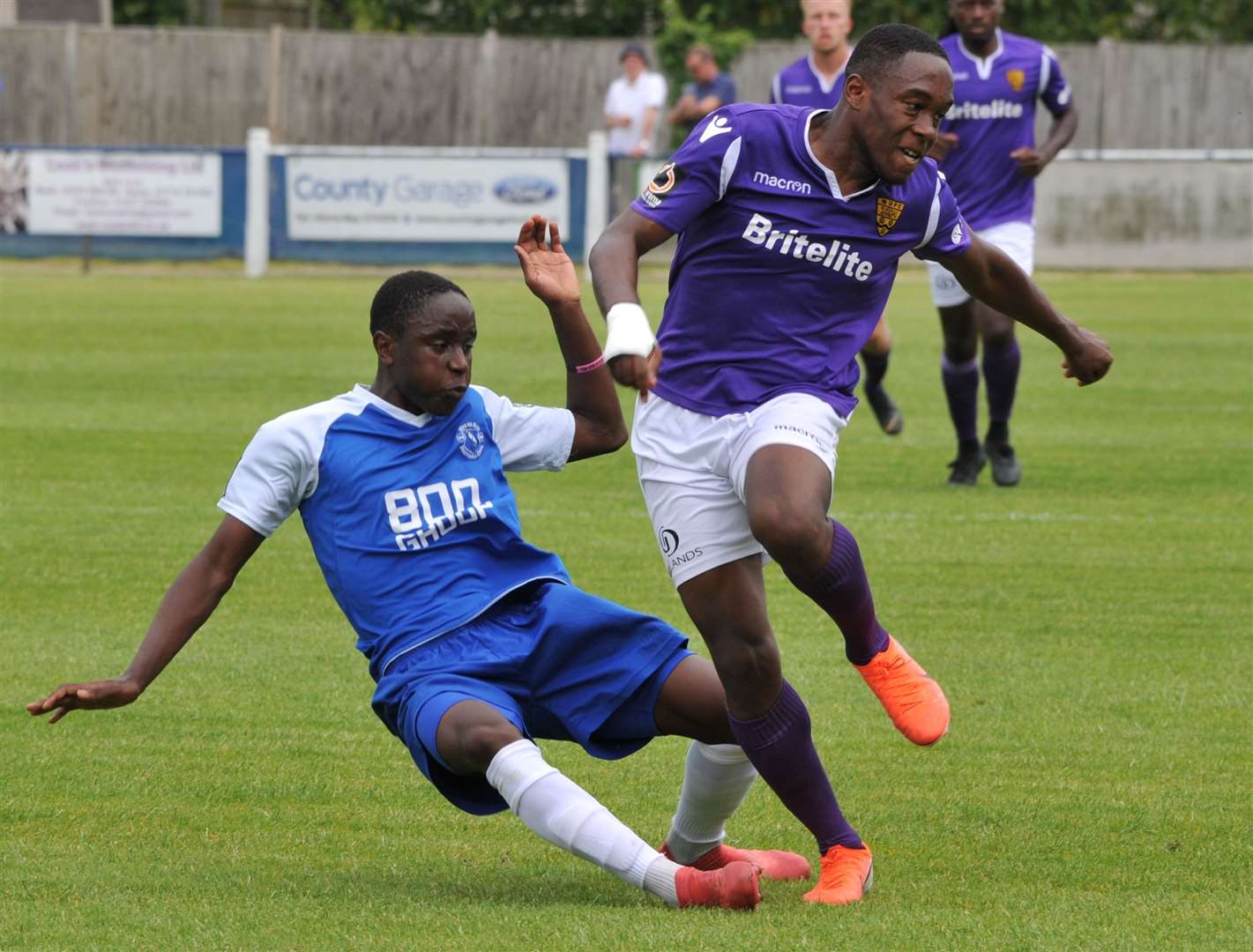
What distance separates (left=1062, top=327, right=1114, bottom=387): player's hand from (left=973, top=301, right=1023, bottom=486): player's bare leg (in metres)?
5.25

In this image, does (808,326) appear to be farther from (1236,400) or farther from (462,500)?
(1236,400)

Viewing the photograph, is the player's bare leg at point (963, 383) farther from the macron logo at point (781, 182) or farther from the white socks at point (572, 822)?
the white socks at point (572, 822)

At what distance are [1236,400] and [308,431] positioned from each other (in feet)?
33.5

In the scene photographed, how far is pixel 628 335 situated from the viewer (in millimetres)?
4047

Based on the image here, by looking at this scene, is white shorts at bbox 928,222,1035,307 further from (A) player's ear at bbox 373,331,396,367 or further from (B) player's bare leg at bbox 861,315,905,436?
(A) player's ear at bbox 373,331,396,367

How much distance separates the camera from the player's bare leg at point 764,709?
4352 millimetres

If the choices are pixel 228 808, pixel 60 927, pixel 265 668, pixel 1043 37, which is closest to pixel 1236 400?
pixel 265 668

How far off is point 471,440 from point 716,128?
899 mm

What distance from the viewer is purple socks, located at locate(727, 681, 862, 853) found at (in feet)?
14.4

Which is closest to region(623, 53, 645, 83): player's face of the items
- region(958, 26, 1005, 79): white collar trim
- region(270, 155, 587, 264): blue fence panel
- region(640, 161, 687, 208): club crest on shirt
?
region(270, 155, 587, 264): blue fence panel

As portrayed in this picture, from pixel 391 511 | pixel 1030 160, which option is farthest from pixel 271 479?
pixel 1030 160

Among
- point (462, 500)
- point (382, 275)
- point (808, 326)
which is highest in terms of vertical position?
point (808, 326)

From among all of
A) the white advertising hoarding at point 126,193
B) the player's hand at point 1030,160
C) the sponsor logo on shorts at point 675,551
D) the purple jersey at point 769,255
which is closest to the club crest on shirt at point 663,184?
the purple jersey at point 769,255

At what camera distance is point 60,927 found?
13.1 feet
